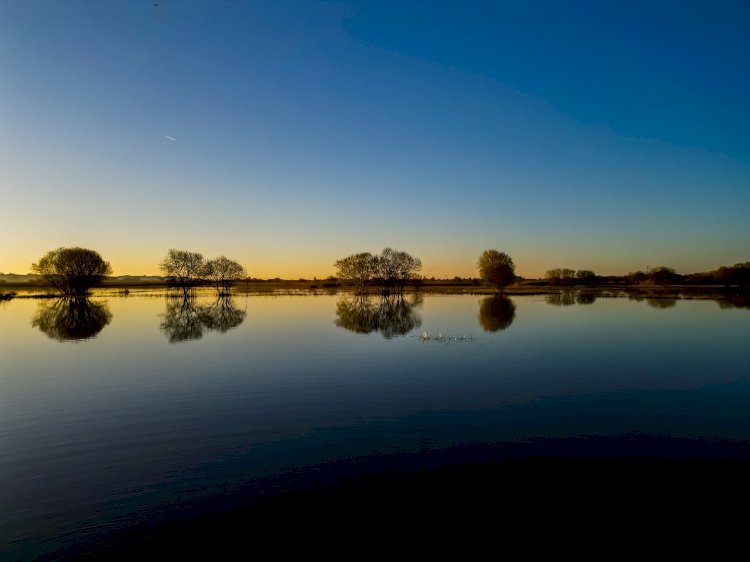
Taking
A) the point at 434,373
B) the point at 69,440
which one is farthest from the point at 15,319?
the point at 434,373

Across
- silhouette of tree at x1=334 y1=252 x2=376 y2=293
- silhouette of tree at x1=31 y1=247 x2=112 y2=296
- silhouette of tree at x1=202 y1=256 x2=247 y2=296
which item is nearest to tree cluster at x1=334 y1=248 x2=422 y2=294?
silhouette of tree at x1=334 y1=252 x2=376 y2=293

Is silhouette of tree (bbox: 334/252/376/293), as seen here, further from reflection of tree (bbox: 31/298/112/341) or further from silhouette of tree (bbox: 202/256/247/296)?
reflection of tree (bbox: 31/298/112/341)

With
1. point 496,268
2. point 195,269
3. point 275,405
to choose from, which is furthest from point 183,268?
point 275,405

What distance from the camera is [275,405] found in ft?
64.8

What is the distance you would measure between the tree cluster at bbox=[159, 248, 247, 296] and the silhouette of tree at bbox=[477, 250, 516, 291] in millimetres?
92814

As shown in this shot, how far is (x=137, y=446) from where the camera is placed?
15.0m

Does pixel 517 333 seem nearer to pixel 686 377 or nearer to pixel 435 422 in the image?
pixel 686 377

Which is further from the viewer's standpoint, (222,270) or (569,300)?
(222,270)

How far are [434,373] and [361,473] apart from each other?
1449cm

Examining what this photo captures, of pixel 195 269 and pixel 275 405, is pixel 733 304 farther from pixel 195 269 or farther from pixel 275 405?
pixel 195 269

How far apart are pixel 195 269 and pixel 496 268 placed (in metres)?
109

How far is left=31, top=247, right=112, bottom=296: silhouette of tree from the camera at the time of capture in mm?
137250

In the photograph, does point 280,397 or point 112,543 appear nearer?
point 112,543

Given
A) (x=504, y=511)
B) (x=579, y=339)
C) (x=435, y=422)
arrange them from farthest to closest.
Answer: (x=579, y=339) < (x=435, y=422) < (x=504, y=511)
